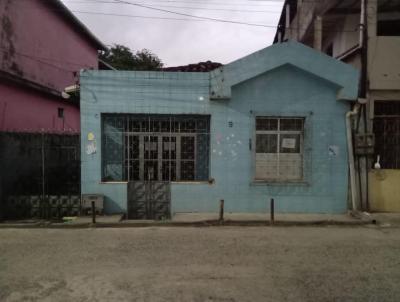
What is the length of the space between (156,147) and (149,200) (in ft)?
4.91

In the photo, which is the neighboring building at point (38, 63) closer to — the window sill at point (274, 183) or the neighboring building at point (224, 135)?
the neighboring building at point (224, 135)

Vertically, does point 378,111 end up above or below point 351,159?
above

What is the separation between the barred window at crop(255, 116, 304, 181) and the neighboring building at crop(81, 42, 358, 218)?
29mm

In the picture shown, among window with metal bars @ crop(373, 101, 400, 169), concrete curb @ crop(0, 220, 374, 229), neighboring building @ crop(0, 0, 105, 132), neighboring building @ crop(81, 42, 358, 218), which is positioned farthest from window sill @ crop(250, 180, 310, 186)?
neighboring building @ crop(0, 0, 105, 132)

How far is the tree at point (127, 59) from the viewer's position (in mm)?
29141

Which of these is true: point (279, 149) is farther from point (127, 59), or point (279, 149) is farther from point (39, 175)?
point (127, 59)

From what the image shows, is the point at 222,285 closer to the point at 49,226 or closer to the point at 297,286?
the point at 297,286

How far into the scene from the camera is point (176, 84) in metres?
8.94

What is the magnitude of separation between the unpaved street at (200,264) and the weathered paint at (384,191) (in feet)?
5.58

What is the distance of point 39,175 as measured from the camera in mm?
8883

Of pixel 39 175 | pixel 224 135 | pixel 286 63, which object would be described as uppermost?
pixel 286 63

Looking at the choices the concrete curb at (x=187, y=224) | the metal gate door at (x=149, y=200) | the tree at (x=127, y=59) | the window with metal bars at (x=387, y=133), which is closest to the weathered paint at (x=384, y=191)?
the window with metal bars at (x=387, y=133)

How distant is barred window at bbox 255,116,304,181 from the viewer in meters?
9.27

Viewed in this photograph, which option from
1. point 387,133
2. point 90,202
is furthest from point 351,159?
point 90,202
